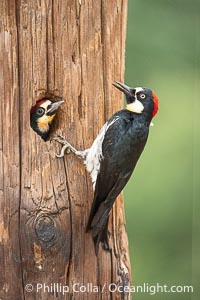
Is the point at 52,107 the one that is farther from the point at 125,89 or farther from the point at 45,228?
the point at 45,228

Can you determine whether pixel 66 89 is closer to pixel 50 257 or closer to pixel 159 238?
pixel 50 257

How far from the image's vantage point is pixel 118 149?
302 cm

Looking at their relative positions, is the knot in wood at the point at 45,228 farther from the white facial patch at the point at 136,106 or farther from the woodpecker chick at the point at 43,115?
the white facial patch at the point at 136,106

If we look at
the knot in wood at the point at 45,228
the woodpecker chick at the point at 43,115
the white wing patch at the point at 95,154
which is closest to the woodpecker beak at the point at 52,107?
the woodpecker chick at the point at 43,115

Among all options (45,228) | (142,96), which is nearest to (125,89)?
(142,96)

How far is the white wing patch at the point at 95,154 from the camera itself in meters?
3.03

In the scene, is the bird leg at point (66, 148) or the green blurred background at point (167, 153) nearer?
the bird leg at point (66, 148)

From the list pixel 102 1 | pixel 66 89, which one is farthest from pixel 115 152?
pixel 102 1

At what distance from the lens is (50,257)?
309 centimetres

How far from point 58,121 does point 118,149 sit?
0.71 feet

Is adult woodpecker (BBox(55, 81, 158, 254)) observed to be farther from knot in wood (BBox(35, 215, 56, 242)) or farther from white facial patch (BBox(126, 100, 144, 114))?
knot in wood (BBox(35, 215, 56, 242))

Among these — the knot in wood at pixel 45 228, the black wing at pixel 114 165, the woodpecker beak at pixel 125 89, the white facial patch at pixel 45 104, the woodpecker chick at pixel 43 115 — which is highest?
the woodpecker beak at pixel 125 89

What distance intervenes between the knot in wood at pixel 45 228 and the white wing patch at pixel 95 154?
7.2 inches

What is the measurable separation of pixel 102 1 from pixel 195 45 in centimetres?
40
